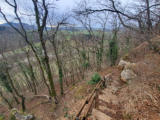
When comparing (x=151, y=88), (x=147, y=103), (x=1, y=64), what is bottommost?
(x=1, y=64)

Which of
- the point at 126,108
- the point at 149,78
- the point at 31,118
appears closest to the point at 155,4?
the point at 149,78

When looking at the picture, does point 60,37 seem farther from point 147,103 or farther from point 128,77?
point 147,103

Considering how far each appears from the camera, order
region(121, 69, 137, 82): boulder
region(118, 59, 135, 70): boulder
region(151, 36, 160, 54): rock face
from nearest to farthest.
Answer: region(121, 69, 137, 82): boulder
region(118, 59, 135, 70): boulder
region(151, 36, 160, 54): rock face

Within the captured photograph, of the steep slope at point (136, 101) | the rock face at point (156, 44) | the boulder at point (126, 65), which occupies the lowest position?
the steep slope at point (136, 101)

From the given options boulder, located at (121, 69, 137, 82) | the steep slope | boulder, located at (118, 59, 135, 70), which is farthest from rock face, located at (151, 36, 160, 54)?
boulder, located at (121, 69, 137, 82)

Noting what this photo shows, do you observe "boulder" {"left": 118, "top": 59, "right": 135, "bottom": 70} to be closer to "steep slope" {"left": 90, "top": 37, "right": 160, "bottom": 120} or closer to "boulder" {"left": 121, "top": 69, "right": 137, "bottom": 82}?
"boulder" {"left": 121, "top": 69, "right": 137, "bottom": 82}

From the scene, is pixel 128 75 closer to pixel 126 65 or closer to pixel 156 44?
pixel 126 65

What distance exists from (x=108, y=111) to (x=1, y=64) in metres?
14.2

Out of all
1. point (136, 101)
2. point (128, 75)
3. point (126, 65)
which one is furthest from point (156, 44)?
point (136, 101)

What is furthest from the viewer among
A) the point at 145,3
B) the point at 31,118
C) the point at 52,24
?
the point at 52,24

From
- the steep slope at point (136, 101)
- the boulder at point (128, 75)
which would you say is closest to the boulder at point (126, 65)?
the boulder at point (128, 75)

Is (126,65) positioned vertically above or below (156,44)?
below

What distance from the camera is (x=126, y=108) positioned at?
335 cm

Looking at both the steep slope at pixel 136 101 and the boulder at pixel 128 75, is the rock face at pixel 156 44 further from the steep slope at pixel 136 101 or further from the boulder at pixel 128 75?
the boulder at pixel 128 75
